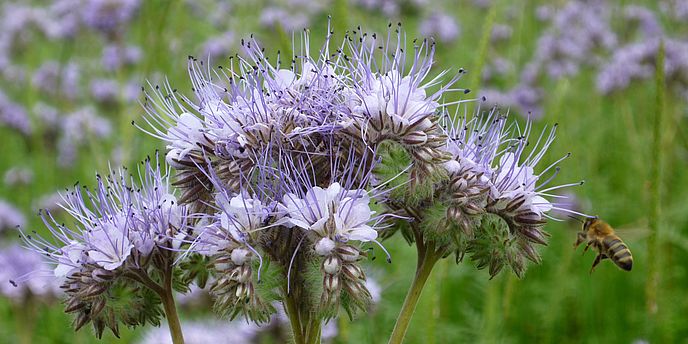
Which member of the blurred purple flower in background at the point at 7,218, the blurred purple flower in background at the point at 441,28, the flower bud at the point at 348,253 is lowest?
the flower bud at the point at 348,253

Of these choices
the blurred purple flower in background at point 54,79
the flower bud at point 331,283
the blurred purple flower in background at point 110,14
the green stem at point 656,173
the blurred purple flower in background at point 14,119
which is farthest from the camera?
the blurred purple flower in background at point 54,79

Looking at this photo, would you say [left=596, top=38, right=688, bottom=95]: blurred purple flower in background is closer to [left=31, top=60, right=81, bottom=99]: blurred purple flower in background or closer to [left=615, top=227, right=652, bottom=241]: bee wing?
[left=615, top=227, right=652, bottom=241]: bee wing

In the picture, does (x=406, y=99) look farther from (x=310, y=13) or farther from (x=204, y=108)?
(x=310, y=13)

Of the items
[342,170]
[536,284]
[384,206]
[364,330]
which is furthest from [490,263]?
[536,284]

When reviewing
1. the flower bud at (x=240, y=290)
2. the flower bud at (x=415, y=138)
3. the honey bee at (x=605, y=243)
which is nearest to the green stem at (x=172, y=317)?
the flower bud at (x=240, y=290)

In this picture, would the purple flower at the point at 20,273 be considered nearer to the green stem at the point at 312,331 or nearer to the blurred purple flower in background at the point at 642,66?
the green stem at the point at 312,331

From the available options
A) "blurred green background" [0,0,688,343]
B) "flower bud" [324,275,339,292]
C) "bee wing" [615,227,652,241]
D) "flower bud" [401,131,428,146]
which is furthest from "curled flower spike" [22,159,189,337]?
"bee wing" [615,227,652,241]

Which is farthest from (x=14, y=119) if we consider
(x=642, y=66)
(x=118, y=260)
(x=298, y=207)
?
(x=298, y=207)
